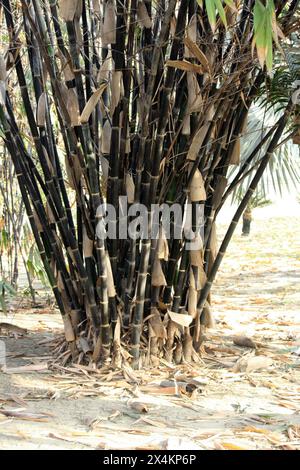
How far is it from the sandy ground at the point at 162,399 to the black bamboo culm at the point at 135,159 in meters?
0.16

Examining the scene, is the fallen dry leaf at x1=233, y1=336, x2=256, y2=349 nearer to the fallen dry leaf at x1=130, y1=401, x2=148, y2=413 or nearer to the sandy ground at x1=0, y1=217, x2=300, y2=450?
the sandy ground at x1=0, y1=217, x2=300, y2=450

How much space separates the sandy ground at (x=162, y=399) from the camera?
2186 mm

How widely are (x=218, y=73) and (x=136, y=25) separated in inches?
14.1

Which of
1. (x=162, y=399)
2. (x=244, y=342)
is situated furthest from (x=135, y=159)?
(x=244, y=342)

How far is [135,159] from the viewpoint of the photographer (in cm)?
286

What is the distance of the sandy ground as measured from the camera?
2186mm

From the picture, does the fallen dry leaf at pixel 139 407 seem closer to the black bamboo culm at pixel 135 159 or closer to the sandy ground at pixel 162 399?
the sandy ground at pixel 162 399

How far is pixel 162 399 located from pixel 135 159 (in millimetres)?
928

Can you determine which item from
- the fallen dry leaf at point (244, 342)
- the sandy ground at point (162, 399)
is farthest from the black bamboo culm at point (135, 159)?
the fallen dry leaf at point (244, 342)

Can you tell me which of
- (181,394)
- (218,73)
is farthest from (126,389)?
(218,73)

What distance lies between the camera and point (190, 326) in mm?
3068

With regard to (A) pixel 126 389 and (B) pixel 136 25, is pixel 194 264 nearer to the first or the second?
→ (A) pixel 126 389

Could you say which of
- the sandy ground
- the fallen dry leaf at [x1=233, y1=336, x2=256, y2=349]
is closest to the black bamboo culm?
the sandy ground

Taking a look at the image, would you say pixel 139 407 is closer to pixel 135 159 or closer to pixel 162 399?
pixel 162 399
